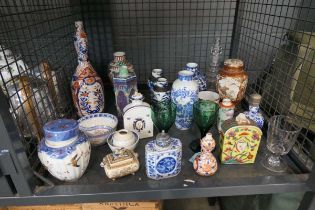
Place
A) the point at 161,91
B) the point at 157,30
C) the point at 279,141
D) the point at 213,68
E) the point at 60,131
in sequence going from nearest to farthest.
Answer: the point at 60,131, the point at 279,141, the point at 161,91, the point at 213,68, the point at 157,30

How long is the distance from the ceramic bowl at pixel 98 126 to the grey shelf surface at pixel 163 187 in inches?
4.5

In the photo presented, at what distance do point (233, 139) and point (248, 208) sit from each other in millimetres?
496

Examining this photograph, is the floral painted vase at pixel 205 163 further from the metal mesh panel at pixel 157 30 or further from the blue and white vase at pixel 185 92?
the metal mesh panel at pixel 157 30

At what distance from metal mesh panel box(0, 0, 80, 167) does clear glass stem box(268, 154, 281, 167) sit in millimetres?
609

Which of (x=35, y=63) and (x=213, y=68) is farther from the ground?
(x=35, y=63)

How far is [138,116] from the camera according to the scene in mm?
683

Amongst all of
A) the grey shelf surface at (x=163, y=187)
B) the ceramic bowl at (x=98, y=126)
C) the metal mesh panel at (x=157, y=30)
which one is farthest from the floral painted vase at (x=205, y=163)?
the metal mesh panel at (x=157, y=30)

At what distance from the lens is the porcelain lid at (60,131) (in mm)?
506

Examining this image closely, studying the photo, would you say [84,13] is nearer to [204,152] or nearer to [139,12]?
[139,12]

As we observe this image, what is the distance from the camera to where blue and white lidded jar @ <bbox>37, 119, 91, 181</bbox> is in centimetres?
51

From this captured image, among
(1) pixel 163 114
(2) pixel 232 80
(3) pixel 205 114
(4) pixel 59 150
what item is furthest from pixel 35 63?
(2) pixel 232 80

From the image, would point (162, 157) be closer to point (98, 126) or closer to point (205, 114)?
point (205, 114)

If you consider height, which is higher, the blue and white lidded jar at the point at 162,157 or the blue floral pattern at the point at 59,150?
the blue floral pattern at the point at 59,150

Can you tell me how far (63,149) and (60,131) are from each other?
0.13 ft
